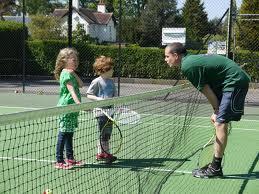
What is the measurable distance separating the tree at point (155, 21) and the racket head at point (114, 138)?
60.1ft

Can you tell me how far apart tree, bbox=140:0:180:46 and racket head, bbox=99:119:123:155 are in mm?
18330

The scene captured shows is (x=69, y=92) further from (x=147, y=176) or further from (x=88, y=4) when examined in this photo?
(x=88, y=4)

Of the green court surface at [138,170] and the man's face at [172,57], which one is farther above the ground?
the man's face at [172,57]

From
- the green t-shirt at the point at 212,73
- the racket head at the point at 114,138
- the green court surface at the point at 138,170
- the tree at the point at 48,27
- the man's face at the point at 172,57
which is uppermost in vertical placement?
the tree at the point at 48,27

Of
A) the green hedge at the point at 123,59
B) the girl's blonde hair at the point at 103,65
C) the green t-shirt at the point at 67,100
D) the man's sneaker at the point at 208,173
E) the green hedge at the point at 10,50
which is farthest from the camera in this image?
the green hedge at the point at 123,59

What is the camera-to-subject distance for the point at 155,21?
92.6ft

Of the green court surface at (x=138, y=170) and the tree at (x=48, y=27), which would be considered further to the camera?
the tree at (x=48, y=27)

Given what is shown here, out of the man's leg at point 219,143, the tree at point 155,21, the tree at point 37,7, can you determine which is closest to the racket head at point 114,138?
the man's leg at point 219,143

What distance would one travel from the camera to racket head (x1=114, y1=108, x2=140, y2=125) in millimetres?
6205

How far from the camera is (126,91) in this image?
18469 mm

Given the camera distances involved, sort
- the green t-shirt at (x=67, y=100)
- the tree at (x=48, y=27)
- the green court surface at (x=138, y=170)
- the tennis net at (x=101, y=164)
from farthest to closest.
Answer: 1. the tree at (x=48, y=27)
2. the green t-shirt at (x=67, y=100)
3. the green court surface at (x=138, y=170)
4. the tennis net at (x=101, y=164)

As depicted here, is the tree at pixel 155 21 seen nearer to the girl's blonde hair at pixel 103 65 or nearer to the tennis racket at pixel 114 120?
the girl's blonde hair at pixel 103 65

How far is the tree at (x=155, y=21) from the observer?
1053 inches

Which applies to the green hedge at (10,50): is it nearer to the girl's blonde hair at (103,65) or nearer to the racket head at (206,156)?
the girl's blonde hair at (103,65)
